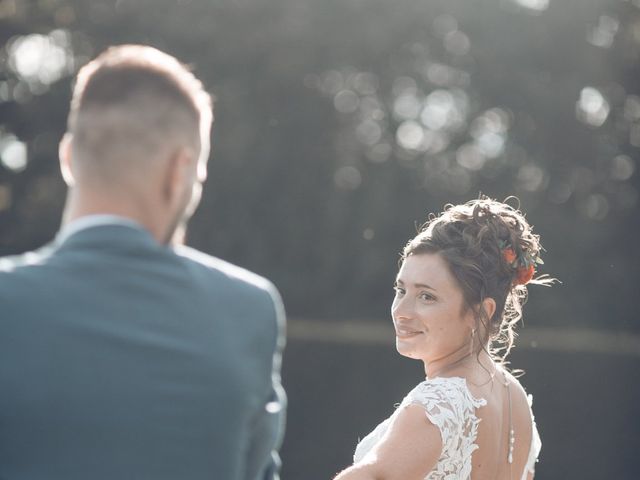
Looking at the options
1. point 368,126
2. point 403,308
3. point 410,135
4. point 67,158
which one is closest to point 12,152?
point 368,126

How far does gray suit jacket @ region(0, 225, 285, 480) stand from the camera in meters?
1.50

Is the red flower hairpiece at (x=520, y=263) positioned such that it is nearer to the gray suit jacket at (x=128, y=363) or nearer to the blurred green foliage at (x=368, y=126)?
the gray suit jacket at (x=128, y=363)

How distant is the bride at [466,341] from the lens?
9.01 feet

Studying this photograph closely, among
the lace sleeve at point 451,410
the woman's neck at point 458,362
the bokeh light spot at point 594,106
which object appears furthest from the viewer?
the bokeh light spot at point 594,106

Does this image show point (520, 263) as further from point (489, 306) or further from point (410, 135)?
point (410, 135)

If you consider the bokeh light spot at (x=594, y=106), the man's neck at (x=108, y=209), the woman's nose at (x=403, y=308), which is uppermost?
the bokeh light spot at (x=594, y=106)

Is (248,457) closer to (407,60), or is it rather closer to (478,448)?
(478,448)

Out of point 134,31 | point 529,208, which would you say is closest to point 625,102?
point 529,208

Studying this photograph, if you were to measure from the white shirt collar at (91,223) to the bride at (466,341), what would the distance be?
4.04ft

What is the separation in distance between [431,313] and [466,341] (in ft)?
0.42

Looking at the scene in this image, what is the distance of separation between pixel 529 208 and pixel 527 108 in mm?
1383

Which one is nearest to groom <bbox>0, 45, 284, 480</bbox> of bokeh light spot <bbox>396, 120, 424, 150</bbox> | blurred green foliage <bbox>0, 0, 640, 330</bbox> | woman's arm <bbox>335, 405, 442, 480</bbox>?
woman's arm <bbox>335, 405, 442, 480</bbox>

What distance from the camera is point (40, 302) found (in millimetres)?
1520

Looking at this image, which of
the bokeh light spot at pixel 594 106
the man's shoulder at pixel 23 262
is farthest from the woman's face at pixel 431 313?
the bokeh light spot at pixel 594 106
